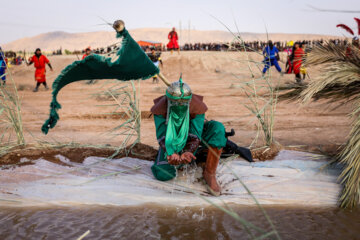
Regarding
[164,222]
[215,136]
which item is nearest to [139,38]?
[215,136]

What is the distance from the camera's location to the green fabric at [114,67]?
2.58 meters

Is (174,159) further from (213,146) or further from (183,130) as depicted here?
(213,146)

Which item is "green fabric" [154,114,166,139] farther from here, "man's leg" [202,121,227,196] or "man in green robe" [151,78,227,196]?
"man's leg" [202,121,227,196]

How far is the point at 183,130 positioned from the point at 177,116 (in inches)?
5.4

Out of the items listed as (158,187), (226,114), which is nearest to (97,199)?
(158,187)

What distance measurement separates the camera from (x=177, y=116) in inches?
119

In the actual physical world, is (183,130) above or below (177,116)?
below

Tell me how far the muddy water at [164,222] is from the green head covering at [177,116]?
0.58m

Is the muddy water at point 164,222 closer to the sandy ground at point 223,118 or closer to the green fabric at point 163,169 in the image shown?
the green fabric at point 163,169

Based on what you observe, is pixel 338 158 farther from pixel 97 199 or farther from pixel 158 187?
pixel 97 199

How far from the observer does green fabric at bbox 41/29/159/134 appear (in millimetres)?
2576

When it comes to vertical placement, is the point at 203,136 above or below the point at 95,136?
above

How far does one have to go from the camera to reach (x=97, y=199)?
10.1 ft

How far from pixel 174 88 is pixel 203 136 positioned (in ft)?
2.03
